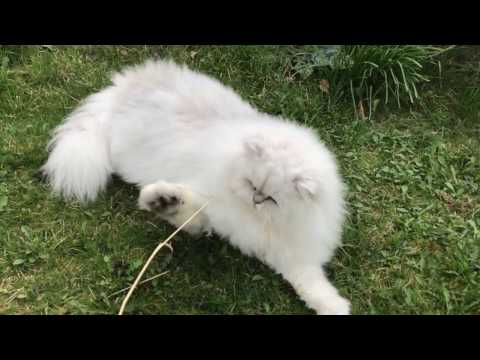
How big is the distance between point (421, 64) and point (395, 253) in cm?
169

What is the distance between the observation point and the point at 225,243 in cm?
294

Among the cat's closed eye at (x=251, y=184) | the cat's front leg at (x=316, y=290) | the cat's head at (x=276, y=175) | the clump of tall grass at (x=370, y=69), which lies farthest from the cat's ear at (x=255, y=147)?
the clump of tall grass at (x=370, y=69)

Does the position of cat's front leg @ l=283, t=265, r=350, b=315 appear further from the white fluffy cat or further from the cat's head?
the cat's head

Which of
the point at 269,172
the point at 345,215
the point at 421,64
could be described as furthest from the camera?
the point at 421,64

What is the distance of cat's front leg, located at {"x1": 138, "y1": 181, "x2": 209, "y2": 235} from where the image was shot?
8.68ft

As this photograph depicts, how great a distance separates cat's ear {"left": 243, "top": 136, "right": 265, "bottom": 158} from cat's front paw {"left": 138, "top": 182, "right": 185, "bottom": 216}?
472mm

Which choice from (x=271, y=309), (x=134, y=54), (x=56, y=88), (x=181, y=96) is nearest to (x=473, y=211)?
(x=271, y=309)

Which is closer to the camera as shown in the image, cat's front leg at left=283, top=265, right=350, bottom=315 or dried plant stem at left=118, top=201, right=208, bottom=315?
dried plant stem at left=118, top=201, right=208, bottom=315

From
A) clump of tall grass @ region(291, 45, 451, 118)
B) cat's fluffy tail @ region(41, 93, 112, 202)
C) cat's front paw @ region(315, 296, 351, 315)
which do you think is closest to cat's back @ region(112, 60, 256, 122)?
cat's fluffy tail @ region(41, 93, 112, 202)

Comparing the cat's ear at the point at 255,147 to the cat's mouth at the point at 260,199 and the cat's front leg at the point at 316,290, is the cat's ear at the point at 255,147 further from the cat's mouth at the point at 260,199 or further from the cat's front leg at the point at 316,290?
the cat's front leg at the point at 316,290

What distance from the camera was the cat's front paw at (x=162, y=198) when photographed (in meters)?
2.63

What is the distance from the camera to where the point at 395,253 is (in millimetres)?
3076

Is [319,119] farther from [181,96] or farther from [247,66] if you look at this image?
[181,96]

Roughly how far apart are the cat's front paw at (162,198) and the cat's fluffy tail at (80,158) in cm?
51
